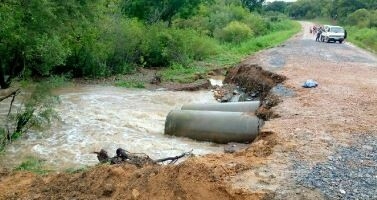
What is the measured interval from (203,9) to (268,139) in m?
43.5

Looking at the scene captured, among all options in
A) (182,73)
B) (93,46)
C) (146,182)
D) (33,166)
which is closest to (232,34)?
(182,73)

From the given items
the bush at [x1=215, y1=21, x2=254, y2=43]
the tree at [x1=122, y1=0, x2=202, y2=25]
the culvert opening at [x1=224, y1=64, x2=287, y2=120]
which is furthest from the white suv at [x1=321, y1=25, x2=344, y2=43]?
the culvert opening at [x1=224, y1=64, x2=287, y2=120]

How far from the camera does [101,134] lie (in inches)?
571

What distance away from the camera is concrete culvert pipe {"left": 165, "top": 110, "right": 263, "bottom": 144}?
43.9ft

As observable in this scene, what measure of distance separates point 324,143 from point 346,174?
6.26 feet

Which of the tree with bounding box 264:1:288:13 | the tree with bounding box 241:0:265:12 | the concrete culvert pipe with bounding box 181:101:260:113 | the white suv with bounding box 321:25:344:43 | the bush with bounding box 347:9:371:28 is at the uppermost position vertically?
the concrete culvert pipe with bounding box 181:101:260:113

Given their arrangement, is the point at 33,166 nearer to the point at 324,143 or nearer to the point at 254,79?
the point at 324,143

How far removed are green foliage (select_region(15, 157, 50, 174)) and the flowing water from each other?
0.30 meters

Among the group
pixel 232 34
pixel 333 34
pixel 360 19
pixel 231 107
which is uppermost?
pixel 231 107

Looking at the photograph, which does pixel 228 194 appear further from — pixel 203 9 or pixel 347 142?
pixel 203 9

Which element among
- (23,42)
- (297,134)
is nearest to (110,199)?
(297,134)

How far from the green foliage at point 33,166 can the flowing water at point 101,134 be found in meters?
0.30

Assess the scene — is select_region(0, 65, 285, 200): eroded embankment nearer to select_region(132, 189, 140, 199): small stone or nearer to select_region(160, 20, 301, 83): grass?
select_region(132, 189, 140, 199): small stone

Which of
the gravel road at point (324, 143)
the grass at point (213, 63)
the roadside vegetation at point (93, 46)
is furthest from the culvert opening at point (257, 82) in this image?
the roadside vegetation at point (93, 46)
